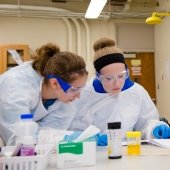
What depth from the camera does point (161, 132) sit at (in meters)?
1.65

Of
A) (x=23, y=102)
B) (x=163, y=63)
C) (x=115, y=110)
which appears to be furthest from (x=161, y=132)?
→ (x=163, y=63)

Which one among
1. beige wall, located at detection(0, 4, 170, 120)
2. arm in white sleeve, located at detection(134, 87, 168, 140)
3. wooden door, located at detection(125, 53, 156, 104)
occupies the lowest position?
arm in white sleeve, located at detection(134, 87, 168, 140)

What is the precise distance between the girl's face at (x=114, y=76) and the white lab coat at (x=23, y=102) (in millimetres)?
292

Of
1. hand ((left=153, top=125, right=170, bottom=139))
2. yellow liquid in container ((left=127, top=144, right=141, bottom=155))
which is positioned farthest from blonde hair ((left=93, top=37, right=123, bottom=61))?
yellow liquid in container ((left=127, top=144, right=141, bottom=155))

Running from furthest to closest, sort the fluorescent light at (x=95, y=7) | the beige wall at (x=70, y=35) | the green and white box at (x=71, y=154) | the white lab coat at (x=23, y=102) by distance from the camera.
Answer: the beige wall at (x=70, y=35), the fluorescent light at (x=95, y=7), the white lab coat at (x=23, y=102), the green and white box at (x=71, y=154)

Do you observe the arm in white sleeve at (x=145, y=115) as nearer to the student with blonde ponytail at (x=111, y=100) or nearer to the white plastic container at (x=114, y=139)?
the student with blonde ponytail at (x=111, y=100)

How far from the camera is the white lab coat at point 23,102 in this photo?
147cm

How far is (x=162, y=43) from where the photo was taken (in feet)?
17.3

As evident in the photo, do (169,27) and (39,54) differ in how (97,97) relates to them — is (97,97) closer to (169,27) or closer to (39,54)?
(39,54)

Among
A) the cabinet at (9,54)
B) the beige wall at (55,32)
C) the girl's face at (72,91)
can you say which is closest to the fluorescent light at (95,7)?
the beige wall at (55,32)

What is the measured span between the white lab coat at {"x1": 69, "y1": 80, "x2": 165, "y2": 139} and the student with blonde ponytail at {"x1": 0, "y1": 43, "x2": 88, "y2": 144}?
0.23 metres

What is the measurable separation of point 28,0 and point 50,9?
0.58m

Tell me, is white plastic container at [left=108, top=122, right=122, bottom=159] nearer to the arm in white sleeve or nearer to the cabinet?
the arm in white sleeve

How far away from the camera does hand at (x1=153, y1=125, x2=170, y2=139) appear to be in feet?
5.39
